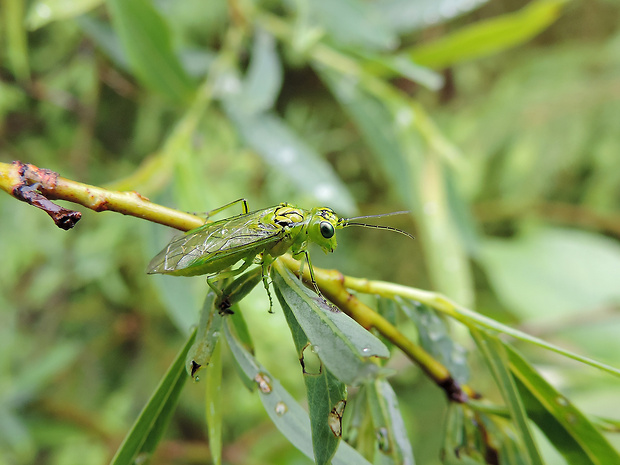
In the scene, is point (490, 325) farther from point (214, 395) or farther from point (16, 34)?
point (16, 34)

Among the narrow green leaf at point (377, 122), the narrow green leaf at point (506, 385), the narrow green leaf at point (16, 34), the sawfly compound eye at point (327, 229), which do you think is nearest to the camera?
the narrow green leaf at point (506, 385)

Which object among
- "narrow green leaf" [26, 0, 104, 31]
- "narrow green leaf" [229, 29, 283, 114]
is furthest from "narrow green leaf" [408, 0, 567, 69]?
"narrow green leaf" [26, 0, 104, 31]

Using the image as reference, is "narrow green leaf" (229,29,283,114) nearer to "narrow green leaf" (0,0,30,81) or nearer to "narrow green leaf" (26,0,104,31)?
"narrow green leaf" (26,0,104,31)

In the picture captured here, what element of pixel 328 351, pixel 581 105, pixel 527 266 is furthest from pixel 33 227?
pixel 581 105

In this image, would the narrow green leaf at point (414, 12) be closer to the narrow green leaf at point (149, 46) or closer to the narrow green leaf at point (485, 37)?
the narrow green leaf at point (485, 37)

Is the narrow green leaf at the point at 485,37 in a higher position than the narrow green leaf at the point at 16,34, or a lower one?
higher

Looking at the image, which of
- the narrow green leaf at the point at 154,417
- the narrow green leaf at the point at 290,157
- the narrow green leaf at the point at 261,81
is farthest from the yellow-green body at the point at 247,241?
the narrow green leaf at the point at 261,81

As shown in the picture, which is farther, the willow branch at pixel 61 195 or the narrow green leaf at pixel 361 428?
the narrow green leaf at pixel 361 428
